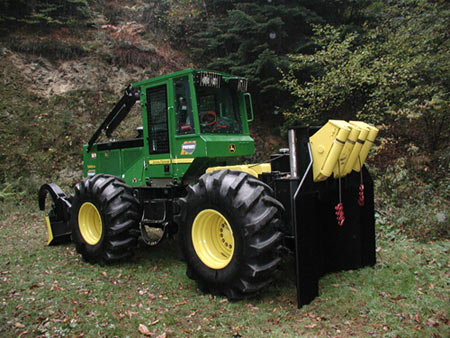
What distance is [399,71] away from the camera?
8453 mm

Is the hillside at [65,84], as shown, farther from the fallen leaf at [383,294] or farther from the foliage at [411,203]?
the fallen leaf at [383,294]

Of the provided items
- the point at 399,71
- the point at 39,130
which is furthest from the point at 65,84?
the point at 399,71

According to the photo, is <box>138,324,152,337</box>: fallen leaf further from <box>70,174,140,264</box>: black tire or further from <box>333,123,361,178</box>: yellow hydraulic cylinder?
<box>333,123,361,178</box>: yellow hydraulic cylinder

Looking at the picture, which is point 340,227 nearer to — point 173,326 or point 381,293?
point 381,293

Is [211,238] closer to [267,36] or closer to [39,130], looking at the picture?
[267,36]

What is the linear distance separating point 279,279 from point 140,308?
5.86 ft

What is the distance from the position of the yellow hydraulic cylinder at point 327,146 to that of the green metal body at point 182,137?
1.60 meters

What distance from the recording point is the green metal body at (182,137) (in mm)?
5250

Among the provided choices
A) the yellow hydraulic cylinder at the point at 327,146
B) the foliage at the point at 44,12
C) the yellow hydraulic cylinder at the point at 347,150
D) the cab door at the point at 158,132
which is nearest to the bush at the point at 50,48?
the foliage at the point at 44,12

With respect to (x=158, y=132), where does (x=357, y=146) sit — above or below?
below

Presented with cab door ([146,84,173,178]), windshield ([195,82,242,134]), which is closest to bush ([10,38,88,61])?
cab door ([146,84,173,178])

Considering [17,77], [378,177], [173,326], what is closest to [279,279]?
[173,326]

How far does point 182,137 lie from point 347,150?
237 centimetres

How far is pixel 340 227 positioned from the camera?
4688 mm
